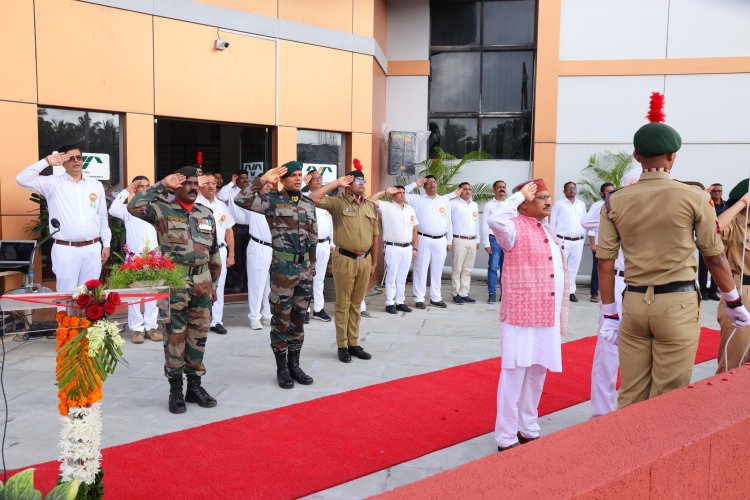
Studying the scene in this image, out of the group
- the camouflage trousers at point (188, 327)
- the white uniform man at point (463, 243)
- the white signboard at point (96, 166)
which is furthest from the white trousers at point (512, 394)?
the white uniform man at point (463, 243)

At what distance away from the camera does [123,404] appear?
5031 millimetres

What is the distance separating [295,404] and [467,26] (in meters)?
9.96

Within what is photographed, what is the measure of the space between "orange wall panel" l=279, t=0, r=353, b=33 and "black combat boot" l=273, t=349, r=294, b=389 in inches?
239

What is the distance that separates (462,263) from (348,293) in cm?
437

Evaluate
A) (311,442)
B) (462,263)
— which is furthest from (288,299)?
(462,263)

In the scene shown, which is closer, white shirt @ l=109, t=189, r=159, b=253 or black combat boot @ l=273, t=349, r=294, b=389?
black combat boot @ l=273, t=349, r=294, b=389

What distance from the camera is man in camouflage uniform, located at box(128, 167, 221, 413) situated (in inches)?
192

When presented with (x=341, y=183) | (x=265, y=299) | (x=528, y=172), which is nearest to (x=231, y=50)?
(x=265, y=299)

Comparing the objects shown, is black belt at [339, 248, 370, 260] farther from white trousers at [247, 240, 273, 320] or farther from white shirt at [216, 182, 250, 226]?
white shirt at [216, 182, 250, 226]

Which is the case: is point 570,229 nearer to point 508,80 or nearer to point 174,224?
point 508,80

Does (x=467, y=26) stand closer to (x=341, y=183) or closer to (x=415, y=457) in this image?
(x=341, y=183)

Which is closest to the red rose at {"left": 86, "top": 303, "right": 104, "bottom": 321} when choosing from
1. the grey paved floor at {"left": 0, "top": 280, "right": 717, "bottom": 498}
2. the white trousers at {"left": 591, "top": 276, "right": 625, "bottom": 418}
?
the grey paved floor at {"left": 0, "top": 280, "right": 717, "bottom": 498}

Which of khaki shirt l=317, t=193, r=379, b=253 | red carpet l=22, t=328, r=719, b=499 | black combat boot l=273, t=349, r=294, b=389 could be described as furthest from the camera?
khaki shirt l=317, t=193, r=379, b=253

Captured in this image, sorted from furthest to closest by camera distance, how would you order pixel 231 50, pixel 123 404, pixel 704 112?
pixel 704 112 → pixel 231 50 → pixel 123 404
